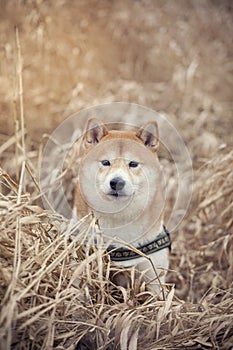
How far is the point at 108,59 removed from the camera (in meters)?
3.95

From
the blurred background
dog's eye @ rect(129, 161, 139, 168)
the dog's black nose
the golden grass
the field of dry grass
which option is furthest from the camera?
the blurred background

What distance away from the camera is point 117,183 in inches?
70.1

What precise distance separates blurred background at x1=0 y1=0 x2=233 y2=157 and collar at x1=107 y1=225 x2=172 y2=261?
1267mm

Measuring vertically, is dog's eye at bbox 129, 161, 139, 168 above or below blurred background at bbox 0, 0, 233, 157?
below

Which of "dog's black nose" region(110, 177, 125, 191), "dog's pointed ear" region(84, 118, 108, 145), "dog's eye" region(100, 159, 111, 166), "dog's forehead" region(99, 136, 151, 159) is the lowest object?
"dog's black nose" region(110, 177, 125, 191)

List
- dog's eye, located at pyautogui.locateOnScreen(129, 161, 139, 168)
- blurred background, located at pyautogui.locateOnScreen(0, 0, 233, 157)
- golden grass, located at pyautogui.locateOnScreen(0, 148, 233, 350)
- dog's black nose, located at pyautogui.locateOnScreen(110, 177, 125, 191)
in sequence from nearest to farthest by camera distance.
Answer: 1. golden grass, located at pyautogui.locateOnScreen(0, 148, 233, 350)
2. dog's black nose, located at pyautogui.locateOnScreen(110, 177, 125, 191)
3. dog's eye, located at pyautogui.locateOnScreen(129, 161, 139, 168)
4. blurred background, located at pyautogui.locateOnScreen(0, 0, 233, 157)

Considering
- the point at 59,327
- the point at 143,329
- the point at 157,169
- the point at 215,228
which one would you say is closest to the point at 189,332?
the point at 143,329

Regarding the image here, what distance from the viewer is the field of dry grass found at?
1583 mm

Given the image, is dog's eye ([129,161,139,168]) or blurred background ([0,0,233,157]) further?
blurred background ([0,0,233,157])

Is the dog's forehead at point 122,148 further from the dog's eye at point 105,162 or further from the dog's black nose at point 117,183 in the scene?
the dog's black nose at point 117,183

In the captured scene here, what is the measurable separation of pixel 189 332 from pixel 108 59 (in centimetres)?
262

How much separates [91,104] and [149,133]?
1.42m

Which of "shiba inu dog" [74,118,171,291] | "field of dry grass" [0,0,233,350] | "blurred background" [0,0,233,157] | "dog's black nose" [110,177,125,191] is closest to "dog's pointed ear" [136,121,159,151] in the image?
"shiba inu dog" [74,118,171,291]

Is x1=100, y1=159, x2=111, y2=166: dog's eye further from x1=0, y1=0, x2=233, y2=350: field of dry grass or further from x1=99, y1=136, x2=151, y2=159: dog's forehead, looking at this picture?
x1=0, y1=0, x2=233, y2=350: field of dry grass
